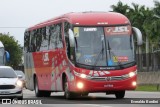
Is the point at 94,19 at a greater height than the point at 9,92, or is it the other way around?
the point at 94,19

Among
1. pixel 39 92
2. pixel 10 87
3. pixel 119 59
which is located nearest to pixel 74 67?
pixel 119 59

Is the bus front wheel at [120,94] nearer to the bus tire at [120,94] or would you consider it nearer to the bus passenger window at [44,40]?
the bus tire at [120,94]

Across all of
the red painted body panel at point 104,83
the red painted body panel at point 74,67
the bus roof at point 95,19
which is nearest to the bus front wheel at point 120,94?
the red painted body panel at point 74,67

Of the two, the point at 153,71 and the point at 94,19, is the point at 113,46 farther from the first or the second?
the point at 153,71

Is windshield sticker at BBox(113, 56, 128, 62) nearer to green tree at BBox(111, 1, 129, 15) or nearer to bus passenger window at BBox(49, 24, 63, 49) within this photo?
bus passenger window at BBox(49, 24, 63, 49)

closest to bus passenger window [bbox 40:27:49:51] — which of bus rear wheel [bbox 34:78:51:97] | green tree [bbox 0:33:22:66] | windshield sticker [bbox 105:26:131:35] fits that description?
bus rear wheel [bbox 34:78:51:97]

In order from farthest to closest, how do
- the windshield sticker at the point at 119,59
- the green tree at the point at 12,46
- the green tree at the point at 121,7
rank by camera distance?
1. the green tree at the point at 12,46
2. the green tree at the point at 121,7
3. the windshield sticker at the point at 119,59

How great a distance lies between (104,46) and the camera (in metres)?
24.6

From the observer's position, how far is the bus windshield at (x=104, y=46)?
79.9 feet

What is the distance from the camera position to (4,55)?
140 feet

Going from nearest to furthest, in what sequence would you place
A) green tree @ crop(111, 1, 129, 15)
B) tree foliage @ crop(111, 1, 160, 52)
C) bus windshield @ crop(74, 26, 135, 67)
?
bus windshield @ crop(74, 26, 135, 67), tree foliage @ crop(111, 1, 160, 52), green tree @ crop(111, 1, 129, 15)

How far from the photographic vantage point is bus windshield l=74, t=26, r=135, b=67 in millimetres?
24344

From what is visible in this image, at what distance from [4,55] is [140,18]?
161ft

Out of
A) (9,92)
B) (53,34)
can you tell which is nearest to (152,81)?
(53,34)
